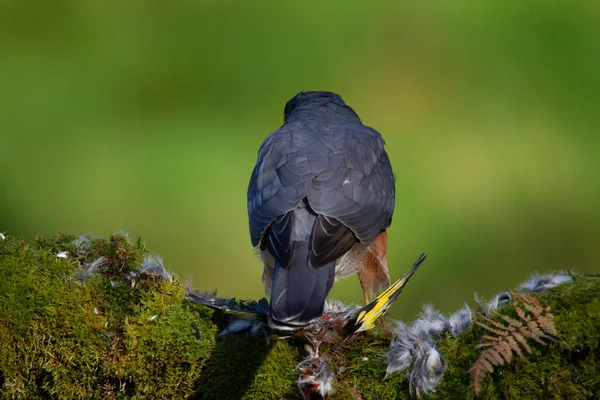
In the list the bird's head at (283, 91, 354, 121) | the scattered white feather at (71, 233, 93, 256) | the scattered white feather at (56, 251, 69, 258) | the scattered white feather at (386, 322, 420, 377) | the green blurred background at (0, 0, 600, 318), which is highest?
the green blurred background at (0, 0, 600, 318)

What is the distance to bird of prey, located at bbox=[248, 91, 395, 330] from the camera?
3.58m

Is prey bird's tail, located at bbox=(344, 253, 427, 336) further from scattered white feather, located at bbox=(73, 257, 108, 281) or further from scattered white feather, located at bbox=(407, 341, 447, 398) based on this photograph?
scattered white feather, located at bbox=(73, 257, 108, 281)

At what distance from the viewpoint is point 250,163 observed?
9.31 meters

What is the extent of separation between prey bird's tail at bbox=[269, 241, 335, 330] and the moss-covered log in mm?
155

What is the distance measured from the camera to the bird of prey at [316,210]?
358 centimetres

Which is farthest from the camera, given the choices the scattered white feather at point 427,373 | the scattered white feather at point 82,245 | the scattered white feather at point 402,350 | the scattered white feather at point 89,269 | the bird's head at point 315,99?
the bird's head at point 315,99

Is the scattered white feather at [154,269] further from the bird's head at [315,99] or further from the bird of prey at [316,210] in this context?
the bird's head at [315,99]

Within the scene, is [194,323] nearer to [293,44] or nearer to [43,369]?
[43,369]

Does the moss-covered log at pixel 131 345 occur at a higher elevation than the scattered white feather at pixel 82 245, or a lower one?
lower

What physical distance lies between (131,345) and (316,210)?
3.91 feet

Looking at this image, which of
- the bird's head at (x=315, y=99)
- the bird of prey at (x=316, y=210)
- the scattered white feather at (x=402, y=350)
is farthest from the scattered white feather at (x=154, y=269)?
the bird's head at (x=315, y=99)

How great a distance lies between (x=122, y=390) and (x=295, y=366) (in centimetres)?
72

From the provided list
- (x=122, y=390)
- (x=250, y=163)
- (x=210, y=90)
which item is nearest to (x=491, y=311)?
(x=122, y=390)

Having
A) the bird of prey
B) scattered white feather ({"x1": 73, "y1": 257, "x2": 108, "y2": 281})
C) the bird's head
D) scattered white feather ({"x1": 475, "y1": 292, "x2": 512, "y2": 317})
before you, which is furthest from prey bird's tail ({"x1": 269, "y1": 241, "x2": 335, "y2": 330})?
the bird's head
